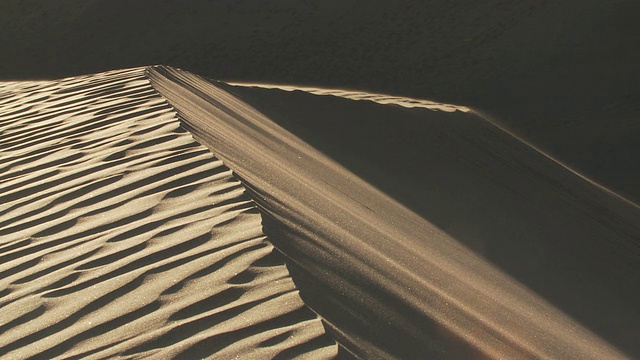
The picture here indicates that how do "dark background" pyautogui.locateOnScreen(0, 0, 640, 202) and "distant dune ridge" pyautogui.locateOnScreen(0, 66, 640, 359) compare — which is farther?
"dark background" pyautogui.locateOnScreen(0, 0, 640, 202)

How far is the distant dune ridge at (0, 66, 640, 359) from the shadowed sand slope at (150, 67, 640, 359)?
0.02 metres

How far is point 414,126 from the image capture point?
377 inches

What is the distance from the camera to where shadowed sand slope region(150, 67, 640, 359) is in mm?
3592

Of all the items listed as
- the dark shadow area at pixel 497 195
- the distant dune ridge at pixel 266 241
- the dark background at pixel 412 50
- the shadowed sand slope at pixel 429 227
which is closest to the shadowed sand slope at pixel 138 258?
the distant dune ridge at pixel 266 241

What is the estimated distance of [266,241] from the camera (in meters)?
3.49

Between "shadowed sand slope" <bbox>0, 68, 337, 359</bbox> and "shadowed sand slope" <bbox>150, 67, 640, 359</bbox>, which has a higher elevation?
"shadowed sand slope" <bbox>0, 68, 337, 359</bbox>

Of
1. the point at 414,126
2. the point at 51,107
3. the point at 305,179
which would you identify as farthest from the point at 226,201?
the point at 414,126

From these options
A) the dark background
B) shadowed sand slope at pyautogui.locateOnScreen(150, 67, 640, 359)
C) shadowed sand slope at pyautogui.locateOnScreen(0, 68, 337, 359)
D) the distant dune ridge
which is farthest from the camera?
the dark background

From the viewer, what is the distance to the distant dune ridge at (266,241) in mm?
3021

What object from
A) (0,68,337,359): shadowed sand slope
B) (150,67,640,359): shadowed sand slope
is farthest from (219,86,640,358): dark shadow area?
(0,68,337,359): shadowed sand slope

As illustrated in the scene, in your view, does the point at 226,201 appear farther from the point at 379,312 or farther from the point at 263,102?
the point at 263,102

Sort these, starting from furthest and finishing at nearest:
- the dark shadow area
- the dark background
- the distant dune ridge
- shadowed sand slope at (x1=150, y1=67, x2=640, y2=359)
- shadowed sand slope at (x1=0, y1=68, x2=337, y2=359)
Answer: the dark background
the dark shadow area
shadowed sand slope at (x1=150, y1=67, x2=640, y2=359)
the distant dune ridge
shadowed sand slope at (x1=0, y1=68, x2=337, y2=359)

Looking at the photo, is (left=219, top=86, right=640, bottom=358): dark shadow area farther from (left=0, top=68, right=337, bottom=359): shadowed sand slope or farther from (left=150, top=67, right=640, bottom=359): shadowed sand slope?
(left=0, top=68, right=337, bottom=359): shadowed sand slope

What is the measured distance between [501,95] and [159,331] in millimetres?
12722
